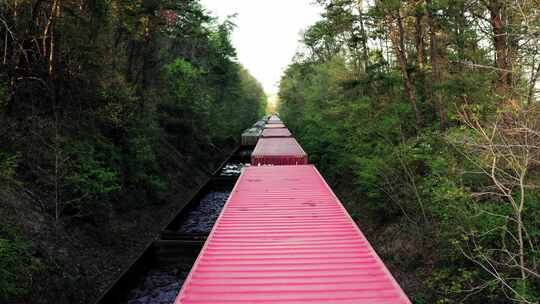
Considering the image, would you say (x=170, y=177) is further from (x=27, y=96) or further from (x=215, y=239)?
(x=215, y=239)

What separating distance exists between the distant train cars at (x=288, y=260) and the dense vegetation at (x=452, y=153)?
74.1 inches

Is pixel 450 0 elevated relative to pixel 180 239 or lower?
elevated

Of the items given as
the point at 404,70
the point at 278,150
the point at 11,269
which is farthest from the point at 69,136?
the point at 404,70

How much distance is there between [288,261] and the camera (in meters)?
6.40

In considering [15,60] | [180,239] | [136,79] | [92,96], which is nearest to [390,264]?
[180,239]

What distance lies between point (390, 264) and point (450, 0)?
32.2 feet

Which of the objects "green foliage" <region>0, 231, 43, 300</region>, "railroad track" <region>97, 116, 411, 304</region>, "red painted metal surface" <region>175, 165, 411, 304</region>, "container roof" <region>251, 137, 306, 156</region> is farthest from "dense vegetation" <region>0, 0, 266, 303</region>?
"container roof" <region>251, 137, 306, 156</region>

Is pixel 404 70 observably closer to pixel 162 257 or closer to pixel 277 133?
pixel 162 257

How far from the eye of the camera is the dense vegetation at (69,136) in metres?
9.12

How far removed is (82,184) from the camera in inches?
460

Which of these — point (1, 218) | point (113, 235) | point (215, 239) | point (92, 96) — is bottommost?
point (113, 235)

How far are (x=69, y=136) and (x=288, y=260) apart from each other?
10310mm

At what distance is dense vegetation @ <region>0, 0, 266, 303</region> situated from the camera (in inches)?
359

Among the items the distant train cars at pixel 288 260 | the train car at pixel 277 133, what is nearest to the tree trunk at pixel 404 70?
the distant train cars at pixel 288 260
